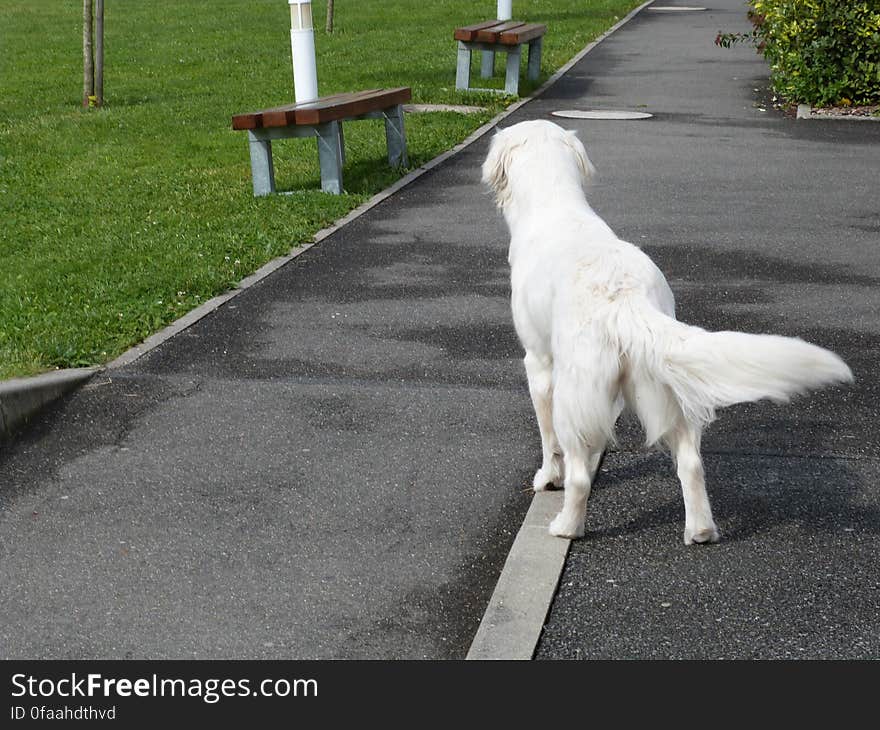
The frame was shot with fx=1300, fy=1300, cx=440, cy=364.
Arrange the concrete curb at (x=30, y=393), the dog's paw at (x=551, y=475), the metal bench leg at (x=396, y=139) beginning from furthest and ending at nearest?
the metal bench leg at (x=396, y=139), the concrete curb at (x=30, y=393), the dog's paw at (x=551, y=475)

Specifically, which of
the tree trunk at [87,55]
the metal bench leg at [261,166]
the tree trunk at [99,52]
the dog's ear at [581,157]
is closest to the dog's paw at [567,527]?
the dog's ear at [581,157]

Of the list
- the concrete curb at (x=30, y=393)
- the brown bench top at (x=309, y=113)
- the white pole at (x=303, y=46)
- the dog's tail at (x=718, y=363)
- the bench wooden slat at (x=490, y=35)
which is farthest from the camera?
the bench wooden slat at (x=490, y=35)

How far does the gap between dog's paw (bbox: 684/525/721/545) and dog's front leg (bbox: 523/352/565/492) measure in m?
0.68

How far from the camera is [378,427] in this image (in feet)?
20.1

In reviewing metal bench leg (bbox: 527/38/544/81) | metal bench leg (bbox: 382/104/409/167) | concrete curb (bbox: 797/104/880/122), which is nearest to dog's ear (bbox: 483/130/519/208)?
metal bench leg (bbox: 382/104/409/167)

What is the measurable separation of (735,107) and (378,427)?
11.7 metres

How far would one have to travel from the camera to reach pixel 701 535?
15.9 ft

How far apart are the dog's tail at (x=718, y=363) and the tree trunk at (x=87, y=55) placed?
42.2 ft

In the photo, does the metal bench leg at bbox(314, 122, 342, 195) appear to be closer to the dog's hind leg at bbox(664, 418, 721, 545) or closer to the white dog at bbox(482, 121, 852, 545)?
the white dog at bbox(482, 121, 852, 545)

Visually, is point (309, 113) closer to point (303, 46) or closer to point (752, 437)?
point (303, 46)

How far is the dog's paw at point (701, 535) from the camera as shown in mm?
4820

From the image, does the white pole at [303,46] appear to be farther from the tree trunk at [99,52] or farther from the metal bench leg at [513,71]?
the metal bench leg at [513,71]

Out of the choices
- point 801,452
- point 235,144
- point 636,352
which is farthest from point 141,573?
point 235,144

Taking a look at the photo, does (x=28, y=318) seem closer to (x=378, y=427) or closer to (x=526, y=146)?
(x=378, y=427)
